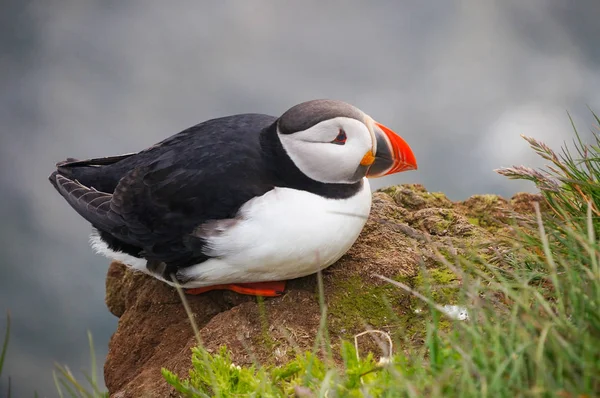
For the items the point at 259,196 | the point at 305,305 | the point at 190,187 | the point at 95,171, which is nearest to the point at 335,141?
the point at 259,196

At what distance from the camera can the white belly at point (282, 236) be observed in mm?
4098

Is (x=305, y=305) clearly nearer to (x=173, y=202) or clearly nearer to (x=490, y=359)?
(x=173, y=202)

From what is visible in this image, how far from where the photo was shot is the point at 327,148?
13.5ft

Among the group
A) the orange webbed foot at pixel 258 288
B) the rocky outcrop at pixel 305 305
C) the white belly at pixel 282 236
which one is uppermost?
the white belly at pixel 282 236

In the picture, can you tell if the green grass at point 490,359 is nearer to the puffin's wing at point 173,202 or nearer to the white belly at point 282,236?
the white belly at point 282,236

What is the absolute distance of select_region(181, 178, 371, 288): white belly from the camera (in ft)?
13.4

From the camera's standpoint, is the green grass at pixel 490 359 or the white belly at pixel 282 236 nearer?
the green grass at pixel 490 359

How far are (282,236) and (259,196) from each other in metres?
0.29

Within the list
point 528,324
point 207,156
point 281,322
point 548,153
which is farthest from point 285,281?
point 528,324

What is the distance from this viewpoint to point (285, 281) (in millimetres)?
4586

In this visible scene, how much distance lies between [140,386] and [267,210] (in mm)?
1408

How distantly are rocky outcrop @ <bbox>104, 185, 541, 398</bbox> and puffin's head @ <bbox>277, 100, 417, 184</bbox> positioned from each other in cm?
48

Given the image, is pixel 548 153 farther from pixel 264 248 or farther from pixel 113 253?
pixel 113 253

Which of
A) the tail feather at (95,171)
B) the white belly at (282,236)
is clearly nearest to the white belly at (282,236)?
the white belly at (282,236)
